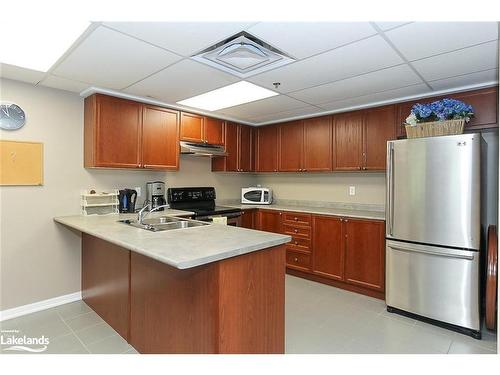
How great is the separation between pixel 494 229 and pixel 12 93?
460 cm

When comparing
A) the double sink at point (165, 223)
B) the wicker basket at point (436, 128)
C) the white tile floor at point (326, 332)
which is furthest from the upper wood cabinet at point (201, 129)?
the wicker basket at point (436, 128)

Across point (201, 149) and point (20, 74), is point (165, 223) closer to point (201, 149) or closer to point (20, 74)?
point (201, 149)

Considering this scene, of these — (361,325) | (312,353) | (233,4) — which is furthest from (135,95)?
(361,325)

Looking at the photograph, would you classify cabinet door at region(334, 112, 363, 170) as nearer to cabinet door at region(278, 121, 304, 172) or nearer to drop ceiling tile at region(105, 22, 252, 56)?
cabinet door at region(278, 121, 304, 172)

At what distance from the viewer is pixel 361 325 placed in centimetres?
262

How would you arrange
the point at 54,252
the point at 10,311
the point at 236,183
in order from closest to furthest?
the point at 10,311 < the point at 54,252 < the point at 236,183

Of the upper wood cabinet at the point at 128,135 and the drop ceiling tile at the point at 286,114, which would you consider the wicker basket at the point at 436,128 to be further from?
the upper wood cabinet at the point at 128,135

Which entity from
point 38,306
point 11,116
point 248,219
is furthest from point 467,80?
point 38,306

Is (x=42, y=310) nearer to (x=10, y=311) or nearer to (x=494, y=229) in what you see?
(x=10, y=311)

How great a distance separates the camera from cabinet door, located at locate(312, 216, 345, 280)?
3504 millimetres

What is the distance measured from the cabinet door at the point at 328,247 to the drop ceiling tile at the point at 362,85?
1459 mm

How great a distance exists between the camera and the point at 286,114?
409 cm

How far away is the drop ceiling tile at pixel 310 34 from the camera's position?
1.77 meters

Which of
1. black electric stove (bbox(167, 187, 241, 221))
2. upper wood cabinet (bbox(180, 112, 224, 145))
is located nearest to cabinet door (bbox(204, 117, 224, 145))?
upper wood cabinet (bbox(180, 112, 224, 145))
